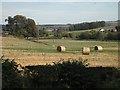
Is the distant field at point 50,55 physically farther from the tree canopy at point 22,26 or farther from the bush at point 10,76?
the tree canopy at point 22,26

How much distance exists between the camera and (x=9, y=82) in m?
7.22

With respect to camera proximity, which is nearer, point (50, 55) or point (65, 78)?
point (65, 78)

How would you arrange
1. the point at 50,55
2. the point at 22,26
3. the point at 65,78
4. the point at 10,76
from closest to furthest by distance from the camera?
the point at 65,78 < the point at 10,76 < the point at 50,55 < the point at 22,26

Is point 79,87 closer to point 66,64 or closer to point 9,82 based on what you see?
point 66,64

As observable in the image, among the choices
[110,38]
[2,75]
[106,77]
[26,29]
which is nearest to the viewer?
[106,77]

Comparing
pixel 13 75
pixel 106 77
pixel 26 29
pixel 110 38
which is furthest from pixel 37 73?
pixel 26 29

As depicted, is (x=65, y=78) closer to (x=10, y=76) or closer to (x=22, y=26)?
(x=10, y=76)

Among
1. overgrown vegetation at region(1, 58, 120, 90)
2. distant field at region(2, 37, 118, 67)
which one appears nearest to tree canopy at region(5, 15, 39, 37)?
distant field at region(2, 37, 118, 67)

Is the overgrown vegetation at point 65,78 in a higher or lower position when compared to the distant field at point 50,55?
higher

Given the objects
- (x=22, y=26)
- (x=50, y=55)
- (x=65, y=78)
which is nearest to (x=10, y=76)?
(x=65, y=78)

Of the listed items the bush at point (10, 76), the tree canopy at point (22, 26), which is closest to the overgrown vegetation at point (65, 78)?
the bush at point (10, 76)

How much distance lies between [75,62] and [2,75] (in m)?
1.73

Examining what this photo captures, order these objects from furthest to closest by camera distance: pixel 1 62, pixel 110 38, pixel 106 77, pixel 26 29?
pixel 26 29 → pixel 110 38 → pixel 1 62 → pixel 106 77

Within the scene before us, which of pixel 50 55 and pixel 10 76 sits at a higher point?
pixel 10 76
